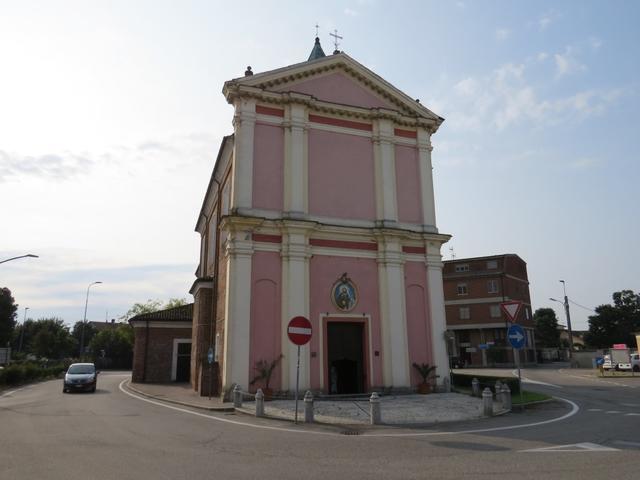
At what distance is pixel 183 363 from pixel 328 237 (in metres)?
Answer: 16.3

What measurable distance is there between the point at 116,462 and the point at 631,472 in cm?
808

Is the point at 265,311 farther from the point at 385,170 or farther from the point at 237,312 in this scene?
the point at 385,170

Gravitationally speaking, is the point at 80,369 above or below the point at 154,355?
below

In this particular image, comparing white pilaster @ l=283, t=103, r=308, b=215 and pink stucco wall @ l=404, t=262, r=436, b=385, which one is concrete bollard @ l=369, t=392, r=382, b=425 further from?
white pilaster @ l=283, t=103, r=308, b=215

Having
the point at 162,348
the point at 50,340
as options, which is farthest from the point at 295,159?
the point at 50,340

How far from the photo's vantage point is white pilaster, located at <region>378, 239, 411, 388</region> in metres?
19.3

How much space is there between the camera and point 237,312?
1775cm

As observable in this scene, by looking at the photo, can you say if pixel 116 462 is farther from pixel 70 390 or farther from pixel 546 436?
pixel 70 390

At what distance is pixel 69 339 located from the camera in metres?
72.3

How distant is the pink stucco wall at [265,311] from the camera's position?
17.9 meters

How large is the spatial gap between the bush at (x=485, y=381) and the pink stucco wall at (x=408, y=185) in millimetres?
7934

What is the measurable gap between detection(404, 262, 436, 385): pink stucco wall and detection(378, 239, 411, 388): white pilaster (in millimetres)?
439

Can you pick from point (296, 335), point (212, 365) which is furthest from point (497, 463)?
point (212, 365)

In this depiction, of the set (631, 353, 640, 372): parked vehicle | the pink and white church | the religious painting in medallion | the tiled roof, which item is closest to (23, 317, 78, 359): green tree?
the tiled roof
